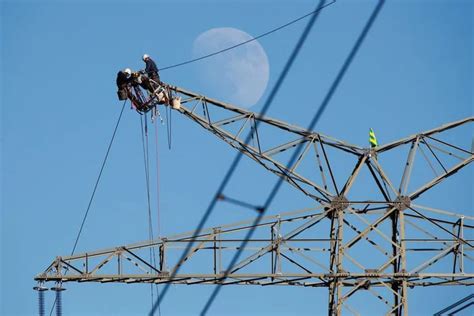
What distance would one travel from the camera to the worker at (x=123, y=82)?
4084cm

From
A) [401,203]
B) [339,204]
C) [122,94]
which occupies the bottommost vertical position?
[339,204]

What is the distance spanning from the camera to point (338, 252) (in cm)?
4141

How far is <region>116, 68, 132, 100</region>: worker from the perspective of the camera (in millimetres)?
40844

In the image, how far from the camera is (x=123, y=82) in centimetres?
4094

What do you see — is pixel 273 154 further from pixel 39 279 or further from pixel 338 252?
pixel 39 279

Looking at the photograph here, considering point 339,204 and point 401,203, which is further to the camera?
point 401,203

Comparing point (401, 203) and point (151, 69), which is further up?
point (151, 69)

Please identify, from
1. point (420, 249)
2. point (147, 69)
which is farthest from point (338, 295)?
point (147, 69)

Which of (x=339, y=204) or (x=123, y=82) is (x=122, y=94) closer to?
(x=123, y=82)

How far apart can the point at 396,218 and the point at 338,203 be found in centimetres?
237

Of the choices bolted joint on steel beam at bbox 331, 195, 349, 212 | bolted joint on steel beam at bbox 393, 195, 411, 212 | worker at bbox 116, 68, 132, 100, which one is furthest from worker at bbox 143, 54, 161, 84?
bolted joint on steel beam at bbox 393, 195, 411, 212

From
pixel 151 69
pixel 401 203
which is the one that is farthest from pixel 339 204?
pixel 151 69

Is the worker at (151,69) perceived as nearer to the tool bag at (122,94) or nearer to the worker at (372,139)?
the tool bag at (122,94)

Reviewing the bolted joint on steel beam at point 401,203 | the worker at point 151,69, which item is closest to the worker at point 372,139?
the bolted joint on steel beam at point 401,203
